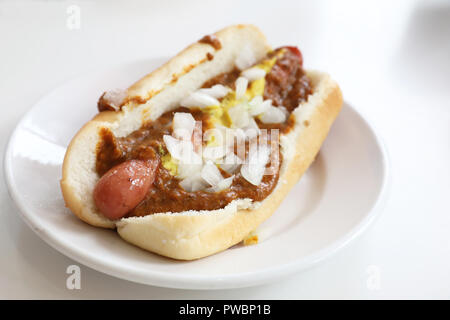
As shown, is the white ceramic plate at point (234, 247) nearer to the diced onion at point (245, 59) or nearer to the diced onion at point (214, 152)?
the diced onion at point (214, 152)

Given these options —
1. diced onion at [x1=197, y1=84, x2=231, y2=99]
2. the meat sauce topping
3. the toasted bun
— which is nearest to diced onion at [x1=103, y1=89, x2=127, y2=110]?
the toasted bun

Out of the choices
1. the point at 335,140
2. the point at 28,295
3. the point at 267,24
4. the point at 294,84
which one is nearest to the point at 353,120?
the point at 335,140

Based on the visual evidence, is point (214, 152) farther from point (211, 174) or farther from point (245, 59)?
point (245, 59)

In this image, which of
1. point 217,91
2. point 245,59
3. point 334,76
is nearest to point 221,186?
point 217,91

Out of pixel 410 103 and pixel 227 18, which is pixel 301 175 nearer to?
pixel 410 103

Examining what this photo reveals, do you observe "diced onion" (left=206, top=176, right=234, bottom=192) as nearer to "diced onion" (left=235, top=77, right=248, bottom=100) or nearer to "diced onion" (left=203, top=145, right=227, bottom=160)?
"diced onion" (left=203, top=145, right=227, bottom=160)

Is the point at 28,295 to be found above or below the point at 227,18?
below
